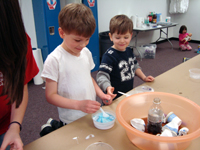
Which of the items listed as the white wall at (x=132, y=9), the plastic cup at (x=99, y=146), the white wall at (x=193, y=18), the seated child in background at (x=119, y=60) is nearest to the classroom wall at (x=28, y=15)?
the white wall at (x=132, y=9)

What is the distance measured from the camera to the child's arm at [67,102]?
768 mm

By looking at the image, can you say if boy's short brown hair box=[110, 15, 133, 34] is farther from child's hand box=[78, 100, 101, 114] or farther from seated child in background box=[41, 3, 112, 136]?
child's hand box=[78, 100, 101, 114]

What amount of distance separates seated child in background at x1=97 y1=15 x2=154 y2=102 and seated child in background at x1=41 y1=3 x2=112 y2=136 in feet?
0.71

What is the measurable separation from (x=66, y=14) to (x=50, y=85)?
1.20 ft

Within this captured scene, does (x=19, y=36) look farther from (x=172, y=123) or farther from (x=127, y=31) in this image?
(x=127, y=31)

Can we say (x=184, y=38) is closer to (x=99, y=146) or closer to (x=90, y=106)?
(x=90, y=106)

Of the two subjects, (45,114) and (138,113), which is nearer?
(138,113)

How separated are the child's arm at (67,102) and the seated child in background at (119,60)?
36 centimetres

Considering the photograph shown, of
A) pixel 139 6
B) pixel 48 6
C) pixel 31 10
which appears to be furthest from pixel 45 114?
pixel 139 6

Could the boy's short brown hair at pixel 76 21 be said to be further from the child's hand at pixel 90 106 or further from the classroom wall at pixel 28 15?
the classroom wall at pixel 28 15

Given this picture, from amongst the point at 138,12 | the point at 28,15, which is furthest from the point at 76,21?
the point at 138,12

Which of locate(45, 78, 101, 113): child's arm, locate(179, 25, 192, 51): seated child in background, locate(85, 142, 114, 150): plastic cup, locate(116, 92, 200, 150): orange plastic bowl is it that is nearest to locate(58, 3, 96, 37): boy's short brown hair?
locate(45, 78, 101, 113): child's arm

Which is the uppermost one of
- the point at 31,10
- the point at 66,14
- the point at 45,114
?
the point at 31,10

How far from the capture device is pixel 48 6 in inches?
95.3
